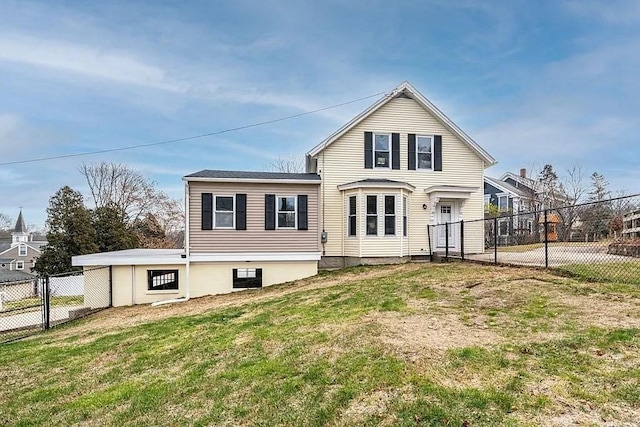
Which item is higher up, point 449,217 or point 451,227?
point 449,217

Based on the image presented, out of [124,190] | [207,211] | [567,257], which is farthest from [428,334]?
[124,190]

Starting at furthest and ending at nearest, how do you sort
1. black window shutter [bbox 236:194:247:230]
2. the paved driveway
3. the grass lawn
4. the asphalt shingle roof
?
black window shutter [bbox 236:194:247:230] → the asphalt shingle roof → the paved driveway → the grass lawn

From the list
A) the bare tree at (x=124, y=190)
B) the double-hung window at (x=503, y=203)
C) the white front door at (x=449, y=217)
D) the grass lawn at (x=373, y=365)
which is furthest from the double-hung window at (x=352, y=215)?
the bare tree at (x=124, y=190)

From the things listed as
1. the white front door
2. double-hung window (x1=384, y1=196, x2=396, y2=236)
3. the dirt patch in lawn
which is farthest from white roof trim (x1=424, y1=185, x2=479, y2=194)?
the dirt patch in lawn

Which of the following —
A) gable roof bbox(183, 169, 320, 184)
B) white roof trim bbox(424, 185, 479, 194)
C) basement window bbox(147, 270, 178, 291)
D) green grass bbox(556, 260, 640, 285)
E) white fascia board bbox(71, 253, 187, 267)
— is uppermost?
gable roof bbox(183, 169, 320, 184)

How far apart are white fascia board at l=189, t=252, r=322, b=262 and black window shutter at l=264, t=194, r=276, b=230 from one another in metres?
0.99

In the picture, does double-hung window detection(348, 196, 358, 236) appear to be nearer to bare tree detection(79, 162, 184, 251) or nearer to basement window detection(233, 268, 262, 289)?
basement window detection(233, 268, 262, 289)

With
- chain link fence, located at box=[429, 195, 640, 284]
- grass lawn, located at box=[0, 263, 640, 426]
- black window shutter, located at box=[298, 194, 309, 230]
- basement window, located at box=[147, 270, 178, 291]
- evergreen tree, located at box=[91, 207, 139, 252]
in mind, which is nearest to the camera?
grass lawn, located at box=[0, 263, 640, 426]

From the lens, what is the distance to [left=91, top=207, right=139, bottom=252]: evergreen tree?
1121 inches

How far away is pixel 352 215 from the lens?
15.9 meters

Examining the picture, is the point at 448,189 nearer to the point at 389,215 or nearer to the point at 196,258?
the point at 389,215

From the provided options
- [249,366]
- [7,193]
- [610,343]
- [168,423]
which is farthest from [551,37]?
[7,193]

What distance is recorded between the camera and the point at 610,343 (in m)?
4.57

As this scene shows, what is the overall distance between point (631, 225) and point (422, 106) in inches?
403
